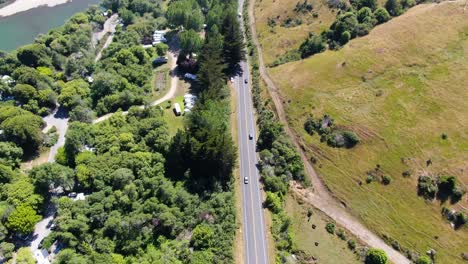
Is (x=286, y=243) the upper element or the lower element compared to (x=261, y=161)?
lower

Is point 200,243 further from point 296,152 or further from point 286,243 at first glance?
point 296,152

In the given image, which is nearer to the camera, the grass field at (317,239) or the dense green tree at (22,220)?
the dense green tree at (22,220)

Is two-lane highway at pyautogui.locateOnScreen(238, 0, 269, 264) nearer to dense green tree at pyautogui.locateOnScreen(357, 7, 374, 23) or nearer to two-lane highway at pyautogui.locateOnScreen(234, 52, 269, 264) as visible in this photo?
two-lane highway at pyautogui.locateOnScreen(234, 52, 269, 264)

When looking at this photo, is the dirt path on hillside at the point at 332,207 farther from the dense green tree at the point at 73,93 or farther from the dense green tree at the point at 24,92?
the dense green tree at the point at 24,92

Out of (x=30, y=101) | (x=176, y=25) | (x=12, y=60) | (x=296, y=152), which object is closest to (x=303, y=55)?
(x=296, y=152)

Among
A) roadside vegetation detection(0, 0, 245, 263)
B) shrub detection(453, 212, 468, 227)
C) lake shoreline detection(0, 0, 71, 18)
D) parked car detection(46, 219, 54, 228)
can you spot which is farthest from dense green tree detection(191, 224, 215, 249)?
lake shoreline detection(0, 0, 71, 18)

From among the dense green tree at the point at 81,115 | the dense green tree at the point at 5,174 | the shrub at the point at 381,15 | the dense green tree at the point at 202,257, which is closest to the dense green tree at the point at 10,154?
the dense green tree at the point at 5,174
